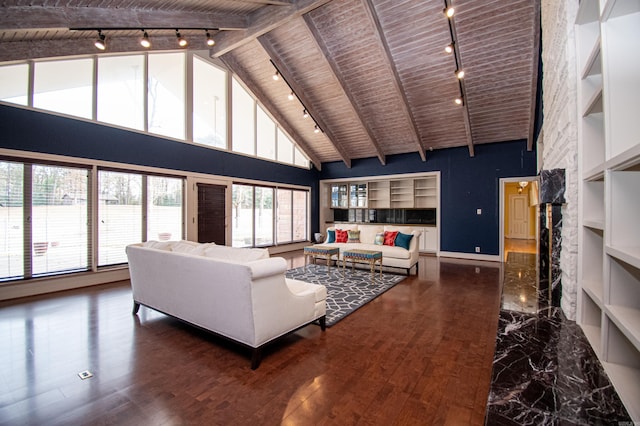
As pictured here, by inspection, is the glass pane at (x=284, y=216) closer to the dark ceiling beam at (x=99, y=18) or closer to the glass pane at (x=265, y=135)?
the glass pane at (x=265, y=135)

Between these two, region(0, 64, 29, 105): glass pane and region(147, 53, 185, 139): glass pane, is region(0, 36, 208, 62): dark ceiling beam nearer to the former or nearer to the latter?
region(0, 64, 29, 105): glass pane

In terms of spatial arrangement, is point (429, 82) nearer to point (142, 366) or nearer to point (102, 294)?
point (142, 366)

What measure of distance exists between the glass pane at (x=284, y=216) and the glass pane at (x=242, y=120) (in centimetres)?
175

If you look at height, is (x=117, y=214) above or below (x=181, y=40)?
below

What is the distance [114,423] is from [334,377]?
57.3 inches

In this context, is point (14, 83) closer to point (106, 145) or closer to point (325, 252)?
point (106, 145)

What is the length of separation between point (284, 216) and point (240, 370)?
274 inches

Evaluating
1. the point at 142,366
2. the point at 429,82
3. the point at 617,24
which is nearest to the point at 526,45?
the point at 429,82

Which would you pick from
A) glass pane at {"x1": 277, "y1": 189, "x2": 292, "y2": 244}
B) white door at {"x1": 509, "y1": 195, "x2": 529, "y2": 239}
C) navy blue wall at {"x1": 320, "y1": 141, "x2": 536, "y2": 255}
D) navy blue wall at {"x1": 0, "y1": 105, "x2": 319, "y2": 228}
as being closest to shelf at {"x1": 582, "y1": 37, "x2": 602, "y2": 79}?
navy blue wall at {"x1": 0, "y1": 105, "x2": 319, "y2": 228}

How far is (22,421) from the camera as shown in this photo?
68.6 inches

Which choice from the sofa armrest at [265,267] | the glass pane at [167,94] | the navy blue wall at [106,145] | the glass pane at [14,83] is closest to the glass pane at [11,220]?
the navy blue wall at [106,145]

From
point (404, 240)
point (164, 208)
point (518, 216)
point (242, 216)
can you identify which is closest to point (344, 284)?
point (404, 240)

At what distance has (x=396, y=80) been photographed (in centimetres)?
580

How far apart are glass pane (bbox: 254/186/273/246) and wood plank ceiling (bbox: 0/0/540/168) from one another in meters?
2.34
